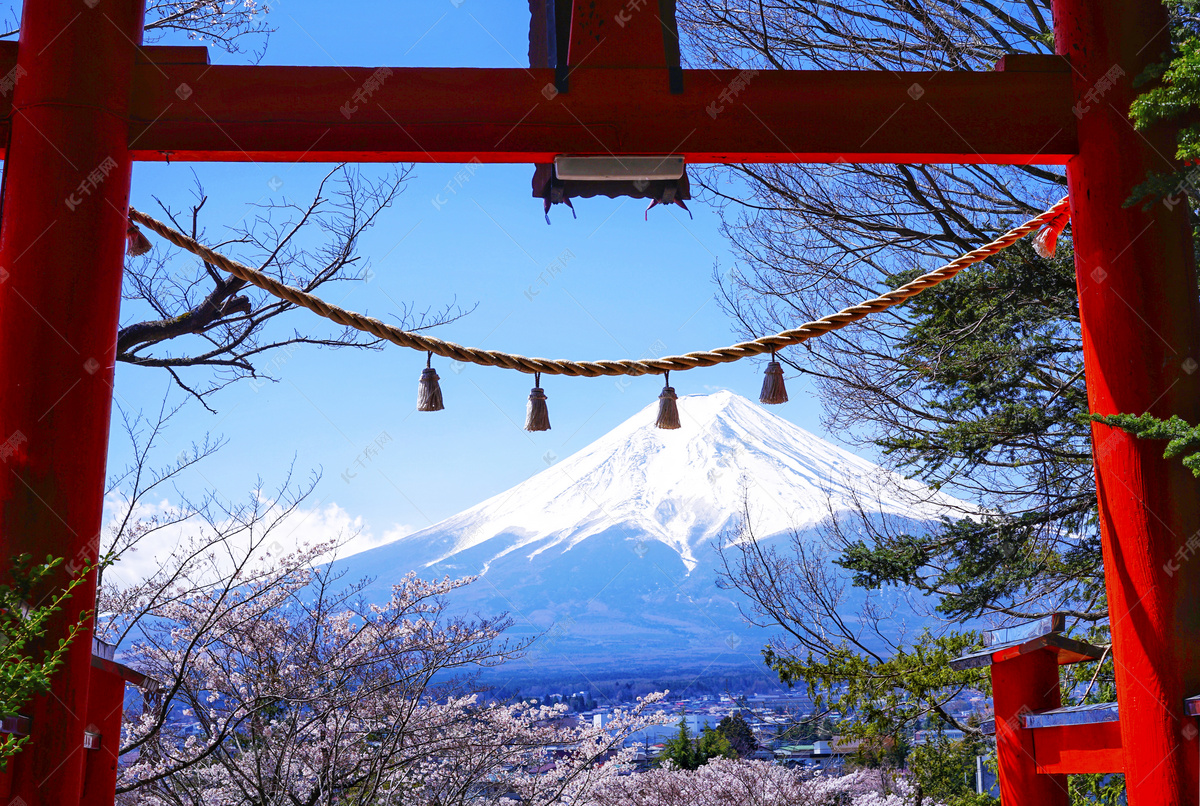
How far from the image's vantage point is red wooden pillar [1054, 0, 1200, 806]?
7.54 ft

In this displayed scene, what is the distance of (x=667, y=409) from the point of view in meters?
2.82

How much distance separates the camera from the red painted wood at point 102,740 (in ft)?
7.55

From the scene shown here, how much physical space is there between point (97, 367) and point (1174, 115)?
285 cm

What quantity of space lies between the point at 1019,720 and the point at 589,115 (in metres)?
2.04

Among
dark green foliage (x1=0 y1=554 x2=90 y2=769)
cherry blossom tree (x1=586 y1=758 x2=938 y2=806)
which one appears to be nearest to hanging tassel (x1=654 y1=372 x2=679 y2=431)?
dark green foliage (x1=0 y1=554 x2=90 y2=769)

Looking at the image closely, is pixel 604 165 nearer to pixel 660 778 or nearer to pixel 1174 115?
pixel 1174 115

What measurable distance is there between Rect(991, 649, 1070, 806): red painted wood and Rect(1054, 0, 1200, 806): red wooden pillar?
20cm

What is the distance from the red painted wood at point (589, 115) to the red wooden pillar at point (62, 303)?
14cm

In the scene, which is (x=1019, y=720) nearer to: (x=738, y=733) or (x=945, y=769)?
(x=945, y=769)

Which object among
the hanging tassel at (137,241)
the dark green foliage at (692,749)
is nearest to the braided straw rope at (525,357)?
the hanging tassel at (137,241)

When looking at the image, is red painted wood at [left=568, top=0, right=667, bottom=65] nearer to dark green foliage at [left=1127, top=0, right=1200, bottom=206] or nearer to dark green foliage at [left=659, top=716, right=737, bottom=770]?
dark green foliage at [left=1127, top=0, right=1200, bottom=206]

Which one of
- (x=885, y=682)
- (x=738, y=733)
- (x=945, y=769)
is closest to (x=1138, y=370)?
(x=885, y=682)

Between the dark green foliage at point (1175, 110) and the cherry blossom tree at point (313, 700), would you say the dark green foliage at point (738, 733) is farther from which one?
the dark green foliage at point (1175, 110)

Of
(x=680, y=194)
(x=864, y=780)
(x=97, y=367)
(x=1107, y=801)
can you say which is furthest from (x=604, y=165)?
(x=864, y=780)
